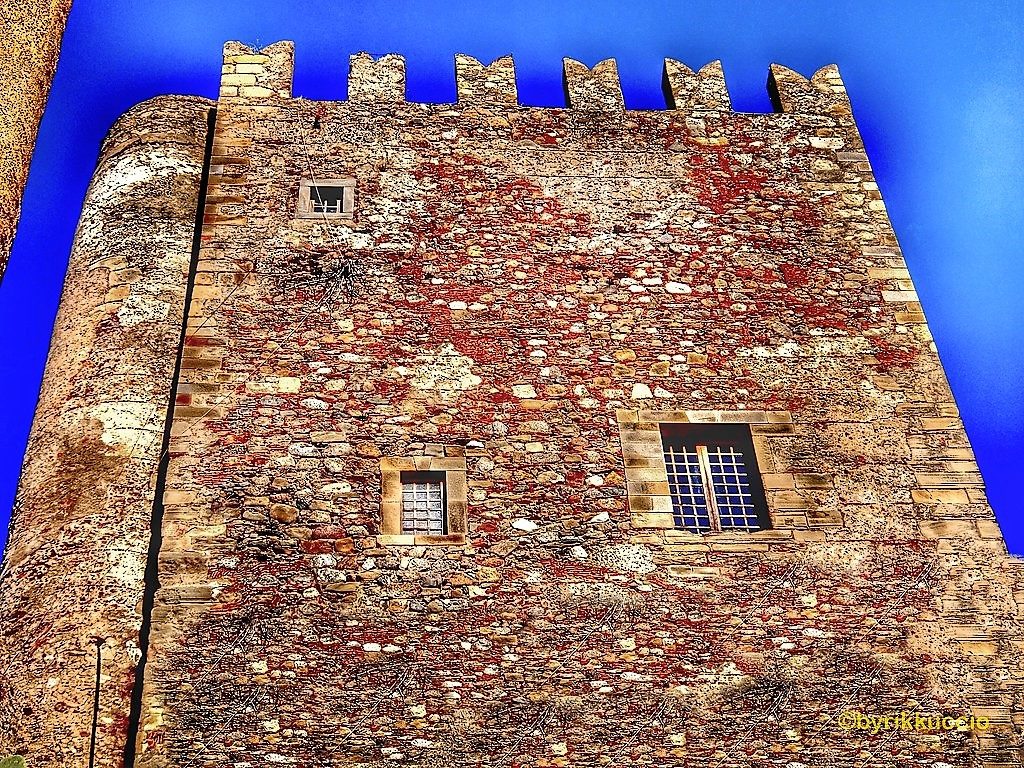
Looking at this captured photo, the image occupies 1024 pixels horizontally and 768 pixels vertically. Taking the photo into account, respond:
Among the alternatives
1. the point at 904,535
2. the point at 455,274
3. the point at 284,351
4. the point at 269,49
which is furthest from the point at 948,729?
the point at 269,49

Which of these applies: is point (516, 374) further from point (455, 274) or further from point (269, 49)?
point (269, 49)

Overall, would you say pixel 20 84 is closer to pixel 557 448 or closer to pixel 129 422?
pixel 129 422

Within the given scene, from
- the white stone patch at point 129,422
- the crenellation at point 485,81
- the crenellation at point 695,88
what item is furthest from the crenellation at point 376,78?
the white stone patch at point 129,422

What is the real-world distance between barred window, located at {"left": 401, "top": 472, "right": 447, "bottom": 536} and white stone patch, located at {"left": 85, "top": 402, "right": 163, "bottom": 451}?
8.16 ft

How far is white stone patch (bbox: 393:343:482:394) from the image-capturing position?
35.1ft

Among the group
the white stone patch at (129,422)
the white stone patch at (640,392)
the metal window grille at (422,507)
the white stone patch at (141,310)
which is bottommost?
the metal window grille at (422,507)

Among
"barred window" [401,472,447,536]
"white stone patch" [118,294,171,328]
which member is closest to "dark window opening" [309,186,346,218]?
"white stone patch" [118,294,171,328]

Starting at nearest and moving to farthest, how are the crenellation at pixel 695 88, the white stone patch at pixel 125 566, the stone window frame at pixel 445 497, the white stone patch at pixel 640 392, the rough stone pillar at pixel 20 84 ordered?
the rough stone pillar at pixel 20 84 < the white stone patch at pixel 125 566 < the stone window frame at pixel 445 497 < the white stone patch at pixel 640 392 < the crenellation at pixel 695 88

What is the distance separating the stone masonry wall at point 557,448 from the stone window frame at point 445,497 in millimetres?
96

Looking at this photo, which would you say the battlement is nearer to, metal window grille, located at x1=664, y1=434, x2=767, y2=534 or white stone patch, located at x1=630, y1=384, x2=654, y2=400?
white stone patch, located at x1=630, y1=384, x2=654, y2=400

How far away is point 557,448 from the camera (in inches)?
412

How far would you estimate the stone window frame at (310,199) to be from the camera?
11.7m

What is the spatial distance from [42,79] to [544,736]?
22.7 feet

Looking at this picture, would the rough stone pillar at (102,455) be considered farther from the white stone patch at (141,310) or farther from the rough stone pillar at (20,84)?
the rough stone pillar at (20,84)
